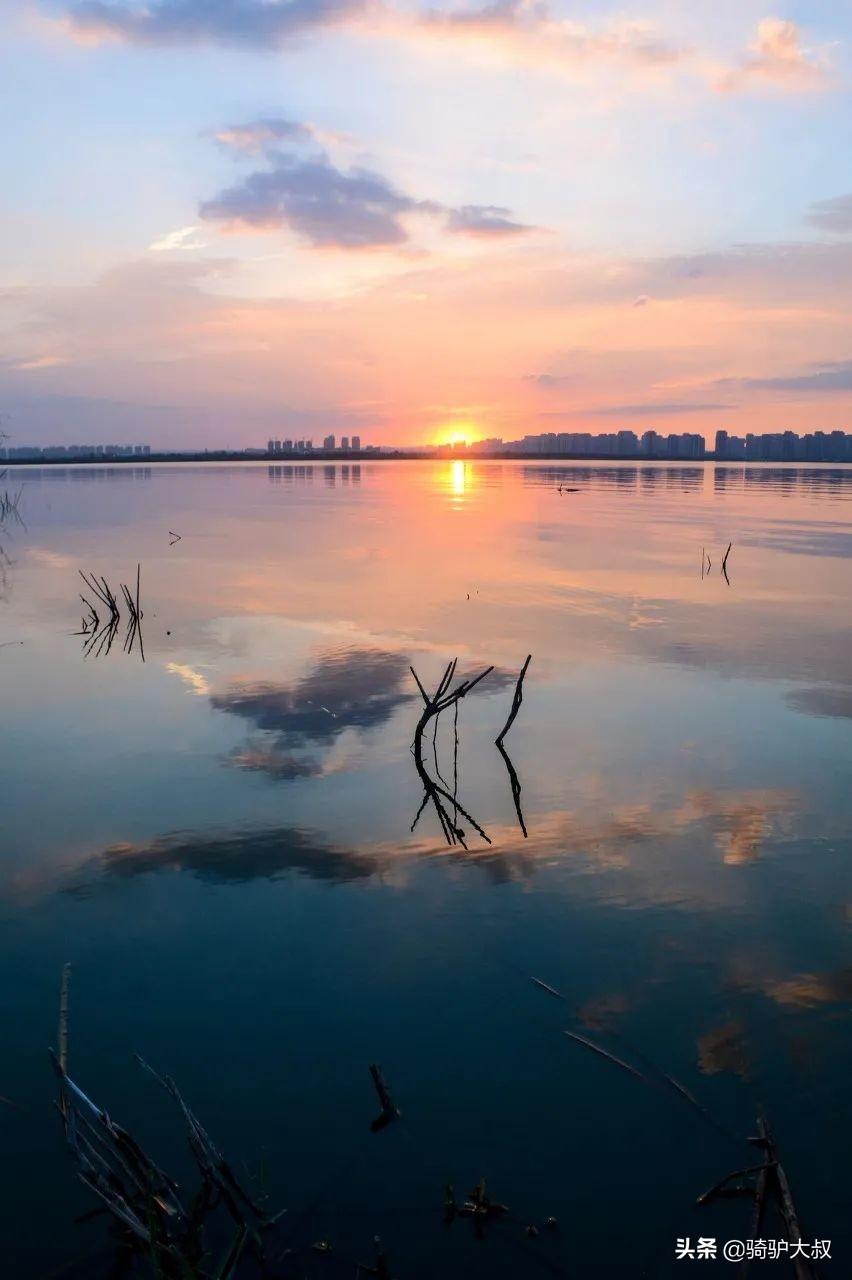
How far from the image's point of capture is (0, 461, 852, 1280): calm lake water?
6055 millimetres

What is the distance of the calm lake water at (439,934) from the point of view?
238 inches

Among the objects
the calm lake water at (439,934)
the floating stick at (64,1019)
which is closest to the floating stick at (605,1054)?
the calm lake water at (439,934)

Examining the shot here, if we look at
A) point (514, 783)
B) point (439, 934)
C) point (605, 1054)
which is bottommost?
point (605, 1054)

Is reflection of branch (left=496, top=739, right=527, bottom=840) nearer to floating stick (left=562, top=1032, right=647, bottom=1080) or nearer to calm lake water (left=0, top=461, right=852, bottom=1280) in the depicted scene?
calm lake water (left=0, top=461, right=852, bottom=1280)

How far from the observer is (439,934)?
358 inches

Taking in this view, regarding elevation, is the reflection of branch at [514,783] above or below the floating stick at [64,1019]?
above

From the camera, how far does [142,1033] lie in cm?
748

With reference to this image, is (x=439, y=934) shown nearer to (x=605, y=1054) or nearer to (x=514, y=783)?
(x=605, y=1054)

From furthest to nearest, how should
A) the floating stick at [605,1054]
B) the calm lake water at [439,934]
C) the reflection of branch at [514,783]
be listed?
the reflection of branch at [514,783] → the floating stick at [605,1054] → the calm lake water at [439,934]

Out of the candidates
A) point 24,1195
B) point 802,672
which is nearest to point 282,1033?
point 24,1195

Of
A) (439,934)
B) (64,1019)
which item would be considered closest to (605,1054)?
(439,934)

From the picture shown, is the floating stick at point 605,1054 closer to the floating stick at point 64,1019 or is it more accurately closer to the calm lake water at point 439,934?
the calm lake water at point 439,934

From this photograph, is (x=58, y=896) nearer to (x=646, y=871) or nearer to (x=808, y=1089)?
(x=646, y=871)

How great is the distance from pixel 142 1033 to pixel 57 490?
4199 inches
